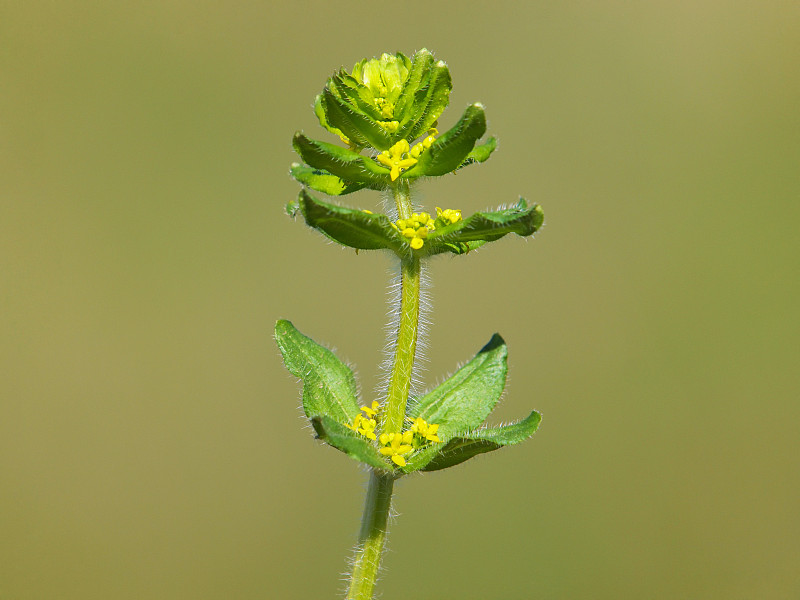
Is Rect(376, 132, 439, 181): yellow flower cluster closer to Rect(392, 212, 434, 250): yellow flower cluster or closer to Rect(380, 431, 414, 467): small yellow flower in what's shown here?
Rect(392, 212, 434, 250): yellow flower cluster

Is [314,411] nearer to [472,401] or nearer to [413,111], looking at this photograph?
[472,401]

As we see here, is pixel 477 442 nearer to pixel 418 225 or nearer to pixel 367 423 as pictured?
pixel 367 423

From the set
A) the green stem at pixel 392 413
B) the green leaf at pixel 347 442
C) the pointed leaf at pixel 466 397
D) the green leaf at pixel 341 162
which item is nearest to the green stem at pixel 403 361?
the green stem at pixel 392 413

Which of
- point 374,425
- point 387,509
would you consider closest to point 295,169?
point 374,425

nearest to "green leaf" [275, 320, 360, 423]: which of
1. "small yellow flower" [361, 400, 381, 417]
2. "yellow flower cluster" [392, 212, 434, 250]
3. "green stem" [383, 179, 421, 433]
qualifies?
"small yellow flower" [361, 400, 381, 417]

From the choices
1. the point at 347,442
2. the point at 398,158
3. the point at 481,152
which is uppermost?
the point at 481,152

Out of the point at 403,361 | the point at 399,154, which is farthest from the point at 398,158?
the point at 403,361
